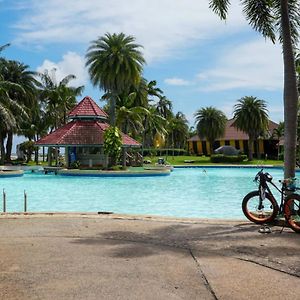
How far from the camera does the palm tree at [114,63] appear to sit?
38.9 meters

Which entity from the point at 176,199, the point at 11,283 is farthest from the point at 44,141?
the point at 11,283

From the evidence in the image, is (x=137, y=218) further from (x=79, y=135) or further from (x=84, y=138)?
(x=79, y=135)

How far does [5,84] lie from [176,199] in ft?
92.4

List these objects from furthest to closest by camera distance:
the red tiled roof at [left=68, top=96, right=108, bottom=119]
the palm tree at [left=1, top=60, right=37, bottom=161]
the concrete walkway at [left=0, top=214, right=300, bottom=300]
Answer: the palm tree at [left=1, top=60, right=37, bottom=161], the red tiled roof at [left=68, top=96, right=108, bottom=119], the concrete walkway at [left=0, top=214, right=300, bottom=300]

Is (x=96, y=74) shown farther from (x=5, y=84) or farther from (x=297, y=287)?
(x=297, y=287)

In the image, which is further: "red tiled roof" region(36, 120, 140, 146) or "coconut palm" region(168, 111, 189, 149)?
"coconut palm" region(168, 111, 189, 149)

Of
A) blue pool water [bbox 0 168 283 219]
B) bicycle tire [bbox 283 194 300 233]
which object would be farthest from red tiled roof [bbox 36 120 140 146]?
bicycle tire [bbox 283 194 300 233]

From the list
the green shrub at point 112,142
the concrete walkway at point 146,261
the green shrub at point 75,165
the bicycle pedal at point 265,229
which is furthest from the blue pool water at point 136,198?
the green shrub at point 75,165

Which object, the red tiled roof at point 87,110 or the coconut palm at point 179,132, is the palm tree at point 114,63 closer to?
the red tiled roof at point 87,110

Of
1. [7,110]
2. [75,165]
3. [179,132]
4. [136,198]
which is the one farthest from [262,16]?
[179,132]

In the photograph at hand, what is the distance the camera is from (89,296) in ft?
15.5

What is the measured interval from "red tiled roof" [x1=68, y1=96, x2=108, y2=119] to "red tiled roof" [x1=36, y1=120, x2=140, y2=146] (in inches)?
25.1

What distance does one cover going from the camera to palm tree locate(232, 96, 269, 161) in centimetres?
5688

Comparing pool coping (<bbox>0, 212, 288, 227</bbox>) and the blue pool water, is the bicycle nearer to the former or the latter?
pool coping (<bbox>0, 212, 288, 227</bbox>)
